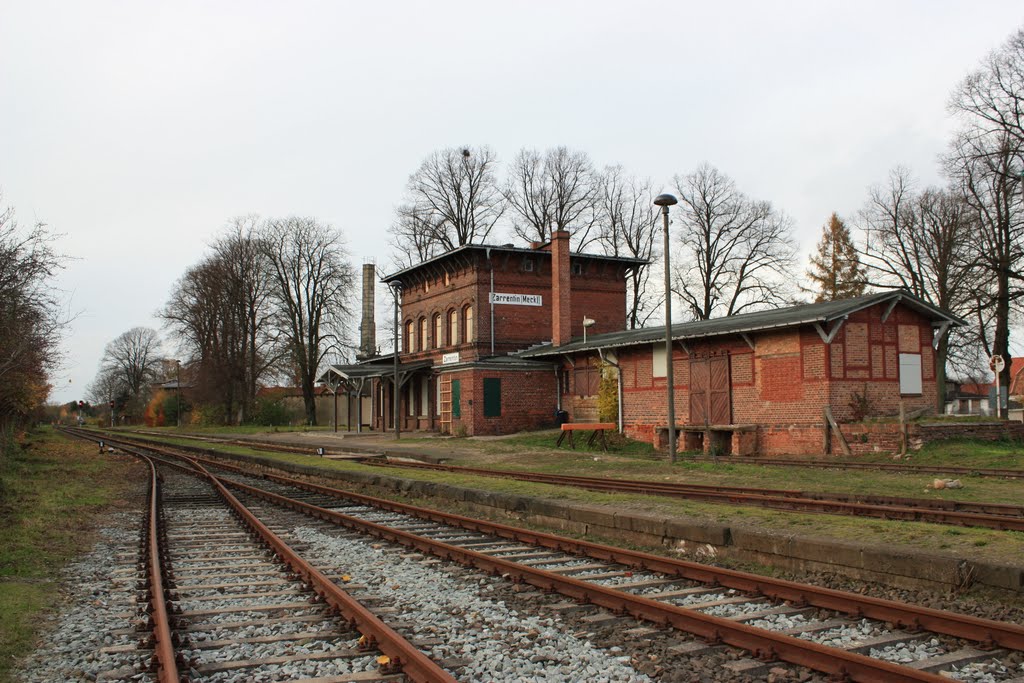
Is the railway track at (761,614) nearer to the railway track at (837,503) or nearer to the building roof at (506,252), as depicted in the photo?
the railway track at (837,503)

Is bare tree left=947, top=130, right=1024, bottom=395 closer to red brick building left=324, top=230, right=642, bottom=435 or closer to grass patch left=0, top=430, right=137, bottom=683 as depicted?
red brick building left=324, top=230, right=642, bottom=435

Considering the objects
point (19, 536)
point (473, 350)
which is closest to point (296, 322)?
point (473, 350)

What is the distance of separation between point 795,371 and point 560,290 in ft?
44.5

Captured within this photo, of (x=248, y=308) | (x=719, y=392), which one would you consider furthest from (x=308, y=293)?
(x=719, y=392)

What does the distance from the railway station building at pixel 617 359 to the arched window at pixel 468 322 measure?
6 centimetres

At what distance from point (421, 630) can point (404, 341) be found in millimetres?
38252

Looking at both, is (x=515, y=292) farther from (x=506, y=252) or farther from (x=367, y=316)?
(x=367, y=316)

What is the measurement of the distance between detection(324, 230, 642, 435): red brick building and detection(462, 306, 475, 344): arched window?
0.04 meters

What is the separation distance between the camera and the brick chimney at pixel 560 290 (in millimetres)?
33656

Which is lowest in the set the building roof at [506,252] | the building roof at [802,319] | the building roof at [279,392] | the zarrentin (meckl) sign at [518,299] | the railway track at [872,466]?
the railway track at [872,466]

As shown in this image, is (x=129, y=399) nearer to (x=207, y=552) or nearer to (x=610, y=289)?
(x=610, y=289)

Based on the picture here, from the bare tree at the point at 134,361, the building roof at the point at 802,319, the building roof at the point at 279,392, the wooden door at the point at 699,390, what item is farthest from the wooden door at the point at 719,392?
the bare tree at the point at 134,361

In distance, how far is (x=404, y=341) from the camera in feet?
144

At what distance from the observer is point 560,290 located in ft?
111
